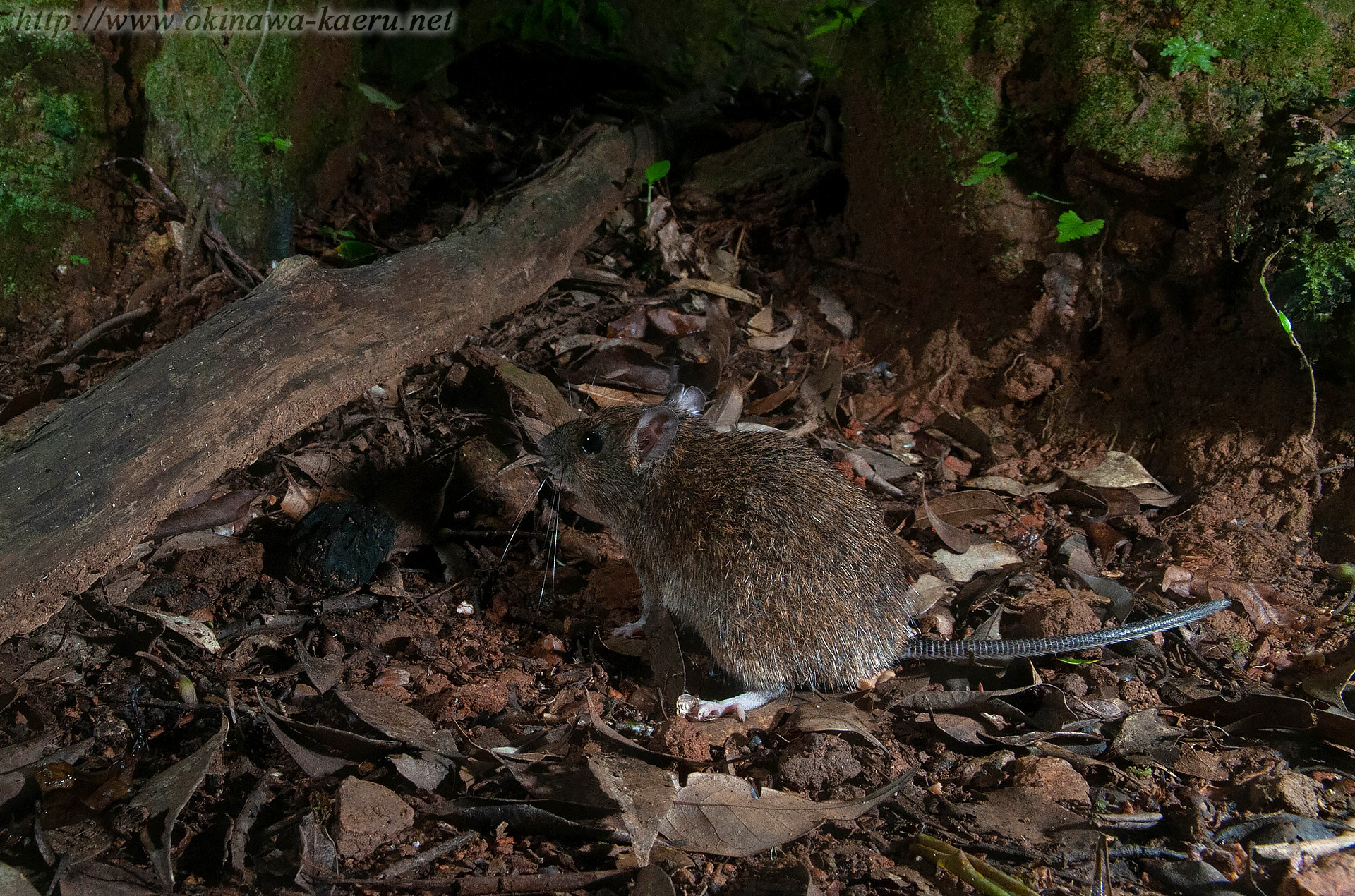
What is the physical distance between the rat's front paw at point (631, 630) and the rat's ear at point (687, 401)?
110 cm

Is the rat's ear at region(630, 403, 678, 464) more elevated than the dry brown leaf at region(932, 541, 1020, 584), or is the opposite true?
the rat's ear at region(630, 403, 678, 464)

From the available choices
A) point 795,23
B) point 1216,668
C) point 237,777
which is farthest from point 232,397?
point 795,23

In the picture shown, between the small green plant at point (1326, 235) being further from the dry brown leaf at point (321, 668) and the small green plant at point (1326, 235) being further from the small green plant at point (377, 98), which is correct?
the small green plant at point (377, 98)

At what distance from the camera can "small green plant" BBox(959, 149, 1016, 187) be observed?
4.88 metres

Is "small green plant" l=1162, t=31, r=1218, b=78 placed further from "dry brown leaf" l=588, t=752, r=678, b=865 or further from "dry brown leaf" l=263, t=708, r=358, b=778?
"dry brown leaf" l=263, t=708, r=358, b=778

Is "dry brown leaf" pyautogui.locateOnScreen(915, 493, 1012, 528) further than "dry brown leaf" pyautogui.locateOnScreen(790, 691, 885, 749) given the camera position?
Yes

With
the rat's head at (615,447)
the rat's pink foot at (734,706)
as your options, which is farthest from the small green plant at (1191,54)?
the rat's pink foot at (734,706)

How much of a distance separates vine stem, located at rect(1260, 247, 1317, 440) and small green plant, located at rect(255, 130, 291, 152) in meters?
5.73

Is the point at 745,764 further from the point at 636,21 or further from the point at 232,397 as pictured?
the point at 636,21

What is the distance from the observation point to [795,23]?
10.5 m

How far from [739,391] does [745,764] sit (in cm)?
257

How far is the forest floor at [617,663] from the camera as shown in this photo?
9.43 ft

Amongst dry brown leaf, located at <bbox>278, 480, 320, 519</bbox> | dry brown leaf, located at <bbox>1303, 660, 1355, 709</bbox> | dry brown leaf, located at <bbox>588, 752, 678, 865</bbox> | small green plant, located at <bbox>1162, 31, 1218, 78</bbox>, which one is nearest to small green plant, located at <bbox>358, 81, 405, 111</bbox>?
dry brown leaf, located at <bbox>278, 480, 320, 519</bbox>

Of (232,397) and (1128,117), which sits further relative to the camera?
(1128,117)
